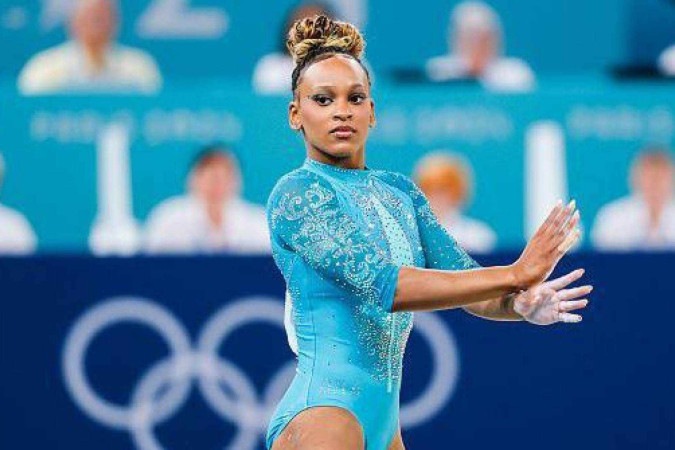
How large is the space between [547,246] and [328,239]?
1.80ft

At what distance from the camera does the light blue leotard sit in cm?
396

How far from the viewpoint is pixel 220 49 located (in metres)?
9.18

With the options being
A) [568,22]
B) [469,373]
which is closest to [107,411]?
[469,373]

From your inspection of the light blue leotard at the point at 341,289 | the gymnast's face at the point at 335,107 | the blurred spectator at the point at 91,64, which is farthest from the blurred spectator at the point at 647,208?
the gymnast's face at the point at 335,107

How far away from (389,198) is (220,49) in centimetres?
512

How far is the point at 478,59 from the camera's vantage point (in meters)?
8.70

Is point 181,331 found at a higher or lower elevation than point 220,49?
lower

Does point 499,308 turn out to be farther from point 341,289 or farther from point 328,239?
point 328,239

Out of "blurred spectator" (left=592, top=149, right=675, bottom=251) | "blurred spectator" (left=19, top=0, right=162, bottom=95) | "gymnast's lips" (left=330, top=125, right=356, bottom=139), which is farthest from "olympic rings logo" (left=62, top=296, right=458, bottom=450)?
"gymnast's lips" (left=330, top=125, right=356, bottom=139)

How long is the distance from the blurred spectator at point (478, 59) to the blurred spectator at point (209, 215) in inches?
53.3

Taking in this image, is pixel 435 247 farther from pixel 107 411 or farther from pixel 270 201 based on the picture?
pixel 107 411

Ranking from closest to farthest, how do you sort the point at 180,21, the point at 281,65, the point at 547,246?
the point at 547,246
the point at 281,65
the point at 180,21

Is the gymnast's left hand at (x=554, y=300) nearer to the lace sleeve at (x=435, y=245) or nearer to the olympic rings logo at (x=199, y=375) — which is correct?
the lace sleeve at (x=435, y=245)

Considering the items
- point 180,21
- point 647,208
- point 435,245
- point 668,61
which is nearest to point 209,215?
point 180,21
